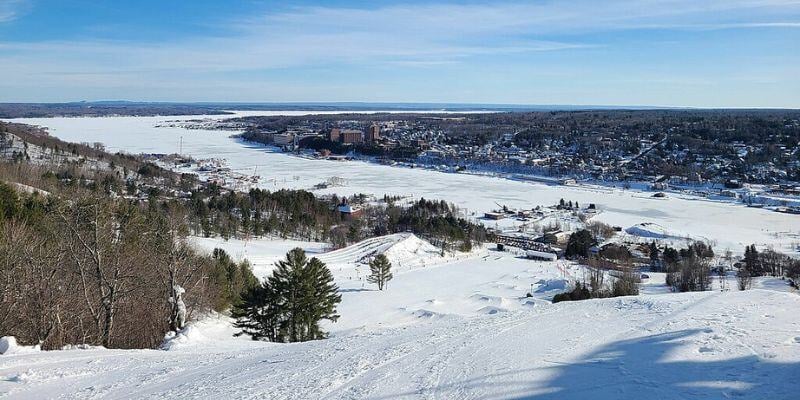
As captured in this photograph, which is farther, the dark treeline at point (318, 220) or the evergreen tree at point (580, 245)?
the dark treeline at point (318, 220)

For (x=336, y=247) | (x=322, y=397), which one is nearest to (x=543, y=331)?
(x=322, y=397)

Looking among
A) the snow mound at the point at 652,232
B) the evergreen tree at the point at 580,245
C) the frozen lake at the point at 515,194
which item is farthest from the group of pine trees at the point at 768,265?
the evergreen tree at the point at 580,245

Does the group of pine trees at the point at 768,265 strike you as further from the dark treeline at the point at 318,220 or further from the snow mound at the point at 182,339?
the snow mound at the point at 182,339

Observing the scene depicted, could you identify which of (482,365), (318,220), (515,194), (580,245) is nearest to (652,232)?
(580,245)

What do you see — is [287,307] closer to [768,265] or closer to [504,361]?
[504,361]

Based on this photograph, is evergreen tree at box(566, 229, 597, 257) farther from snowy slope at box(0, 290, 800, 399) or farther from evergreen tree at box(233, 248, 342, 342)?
snowy slope at box(0, 290, 800, 399)
